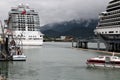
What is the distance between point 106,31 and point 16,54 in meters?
55.3

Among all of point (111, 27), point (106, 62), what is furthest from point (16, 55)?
point (111, 27)

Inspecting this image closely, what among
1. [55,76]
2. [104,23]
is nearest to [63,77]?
[55,76]

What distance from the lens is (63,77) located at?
2272 inches

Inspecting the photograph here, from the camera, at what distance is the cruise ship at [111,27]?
5079 inches

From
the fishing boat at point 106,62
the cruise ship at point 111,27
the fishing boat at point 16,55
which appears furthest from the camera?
the cruise ship at point 111,27

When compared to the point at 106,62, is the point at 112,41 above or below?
above

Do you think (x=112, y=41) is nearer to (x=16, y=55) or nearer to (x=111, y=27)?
(x=111, y=27)

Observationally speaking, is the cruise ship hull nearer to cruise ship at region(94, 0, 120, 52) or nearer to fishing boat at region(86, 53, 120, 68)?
cruise ship at region(94, 0, 120, 52)

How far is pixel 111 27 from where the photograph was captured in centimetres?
13225

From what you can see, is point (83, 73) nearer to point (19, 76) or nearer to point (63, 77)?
point (63, 77)

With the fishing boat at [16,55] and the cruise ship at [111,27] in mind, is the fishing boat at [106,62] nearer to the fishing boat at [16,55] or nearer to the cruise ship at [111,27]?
the fishing boat at [16,55]

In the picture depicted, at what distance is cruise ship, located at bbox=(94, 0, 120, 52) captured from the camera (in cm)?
12900

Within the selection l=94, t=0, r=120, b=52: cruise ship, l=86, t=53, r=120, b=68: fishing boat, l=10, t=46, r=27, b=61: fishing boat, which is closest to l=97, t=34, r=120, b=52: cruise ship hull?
l=94, t=0, r=120, b=52: cruise ship

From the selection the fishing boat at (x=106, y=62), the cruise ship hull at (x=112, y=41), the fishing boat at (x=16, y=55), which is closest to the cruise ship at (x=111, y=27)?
the cruise ship hull at (x=112, y=41)
